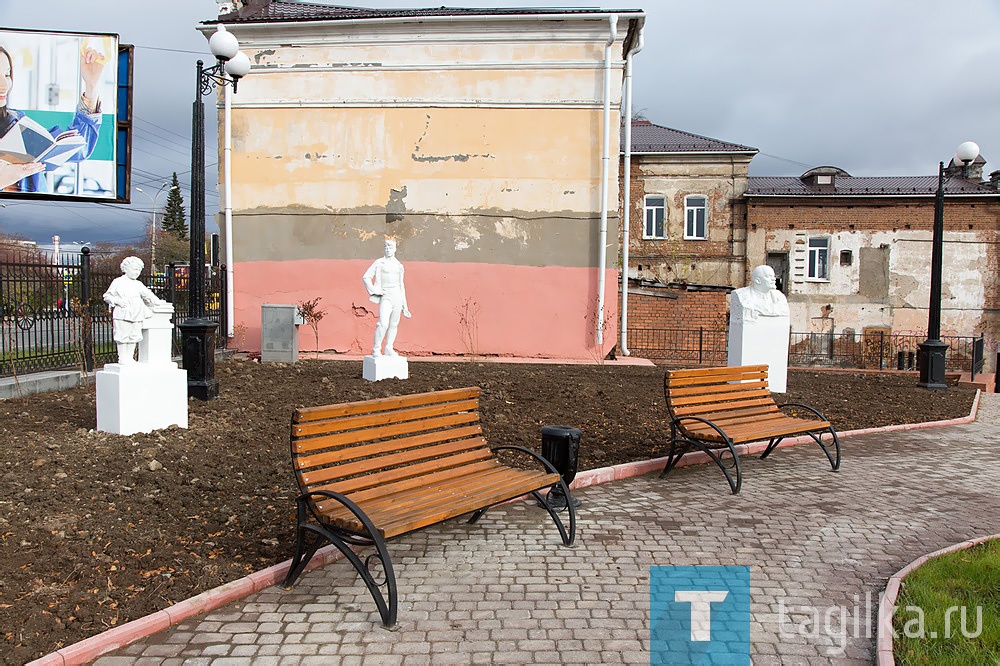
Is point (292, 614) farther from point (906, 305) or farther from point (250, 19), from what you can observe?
point (906, 305)

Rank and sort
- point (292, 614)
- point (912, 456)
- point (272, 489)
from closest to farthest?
1. point (292, 614)
2. point (272, 489)
3. point (912, 456)

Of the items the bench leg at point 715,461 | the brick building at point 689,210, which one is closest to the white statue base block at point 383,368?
the bench leg at point 715,461

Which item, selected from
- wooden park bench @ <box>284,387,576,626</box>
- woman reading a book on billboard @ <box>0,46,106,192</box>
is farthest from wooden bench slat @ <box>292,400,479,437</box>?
woman reading a book on billboard @ <box>0,46,106,192</box>

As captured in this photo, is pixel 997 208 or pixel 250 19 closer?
pixel 250 19

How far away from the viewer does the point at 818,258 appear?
94.4 ft

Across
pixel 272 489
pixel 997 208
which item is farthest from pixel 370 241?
pixel 997 208

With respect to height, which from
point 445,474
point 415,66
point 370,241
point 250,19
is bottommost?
point 445,474

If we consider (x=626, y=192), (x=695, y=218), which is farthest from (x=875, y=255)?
(x=626, y=192)

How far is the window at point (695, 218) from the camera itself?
28203 millimetres

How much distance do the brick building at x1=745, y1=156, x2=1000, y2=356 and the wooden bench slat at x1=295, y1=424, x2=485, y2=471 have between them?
85.3 ft

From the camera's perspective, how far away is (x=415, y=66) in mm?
15734

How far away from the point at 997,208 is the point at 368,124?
25398 millimetres

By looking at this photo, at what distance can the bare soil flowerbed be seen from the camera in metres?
3.52

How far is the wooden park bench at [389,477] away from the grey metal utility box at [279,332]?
927 cm
